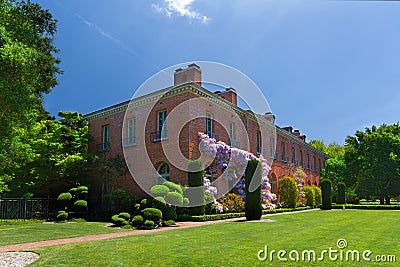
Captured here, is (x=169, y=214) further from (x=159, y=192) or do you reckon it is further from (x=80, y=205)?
(x=80, y=205)

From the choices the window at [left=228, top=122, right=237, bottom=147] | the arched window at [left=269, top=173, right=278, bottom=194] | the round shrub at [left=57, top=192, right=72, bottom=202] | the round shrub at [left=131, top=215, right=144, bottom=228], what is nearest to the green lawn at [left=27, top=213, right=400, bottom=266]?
the round shrub at [left=131, top=215, right=144, bottom=228]

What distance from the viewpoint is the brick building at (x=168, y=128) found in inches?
681

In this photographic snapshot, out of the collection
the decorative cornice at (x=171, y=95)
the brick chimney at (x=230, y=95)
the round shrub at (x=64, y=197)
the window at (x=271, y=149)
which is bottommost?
the round shrub at (x=64, y=197)

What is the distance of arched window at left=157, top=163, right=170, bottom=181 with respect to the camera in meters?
17.9

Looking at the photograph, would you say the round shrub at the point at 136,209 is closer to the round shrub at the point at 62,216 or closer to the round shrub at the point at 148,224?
the round shrub at the point at 148,224

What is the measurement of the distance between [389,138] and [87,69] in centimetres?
3018

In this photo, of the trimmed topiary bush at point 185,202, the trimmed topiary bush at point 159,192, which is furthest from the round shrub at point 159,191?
the trimmed topiary bush at point 185,202

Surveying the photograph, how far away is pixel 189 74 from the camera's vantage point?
19641 mm

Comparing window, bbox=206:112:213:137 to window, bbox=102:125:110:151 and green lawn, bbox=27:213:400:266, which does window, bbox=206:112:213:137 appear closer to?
window, bbox=102:125:110:151

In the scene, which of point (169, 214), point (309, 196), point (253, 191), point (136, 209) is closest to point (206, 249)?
point (169, 214)

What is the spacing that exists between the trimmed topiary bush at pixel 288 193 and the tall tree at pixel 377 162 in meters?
14.2

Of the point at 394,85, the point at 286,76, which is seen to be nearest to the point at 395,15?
the point at 394,85

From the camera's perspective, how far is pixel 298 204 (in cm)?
2669

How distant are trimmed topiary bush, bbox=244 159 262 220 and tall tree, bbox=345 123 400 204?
75.5 feet
